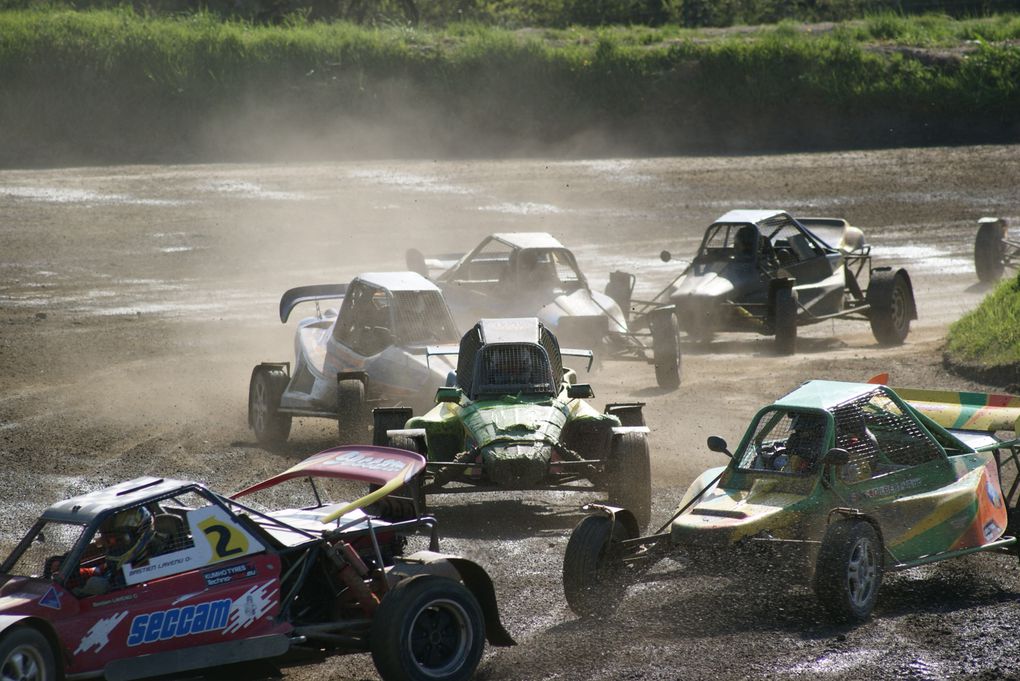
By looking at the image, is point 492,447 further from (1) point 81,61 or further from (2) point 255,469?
(1) point 81,61

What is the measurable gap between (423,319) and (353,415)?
1.58 meters

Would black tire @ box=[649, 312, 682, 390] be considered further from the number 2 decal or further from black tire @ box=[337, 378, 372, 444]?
the number 2 decal

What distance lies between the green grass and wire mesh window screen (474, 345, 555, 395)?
24.8ft

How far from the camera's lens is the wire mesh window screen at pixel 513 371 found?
1252cm

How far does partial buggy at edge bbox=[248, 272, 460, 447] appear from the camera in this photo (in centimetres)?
1449

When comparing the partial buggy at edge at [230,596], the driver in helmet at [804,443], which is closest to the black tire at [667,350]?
the driver in helmet at [804,443]

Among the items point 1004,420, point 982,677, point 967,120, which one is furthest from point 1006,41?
point 982,677

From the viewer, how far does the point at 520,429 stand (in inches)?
463

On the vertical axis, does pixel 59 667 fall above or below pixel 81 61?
below

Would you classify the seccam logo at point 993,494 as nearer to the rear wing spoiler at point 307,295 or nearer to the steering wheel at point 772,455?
the steering wheel at point 772,455

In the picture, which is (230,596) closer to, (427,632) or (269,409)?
(427,632)

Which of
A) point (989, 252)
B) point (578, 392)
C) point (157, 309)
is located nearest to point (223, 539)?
point (578, 392)

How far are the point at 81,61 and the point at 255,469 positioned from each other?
79.6ft

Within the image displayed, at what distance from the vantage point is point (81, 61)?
1389 inches
